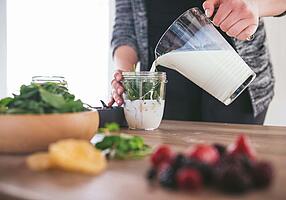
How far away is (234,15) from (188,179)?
1.93 ft

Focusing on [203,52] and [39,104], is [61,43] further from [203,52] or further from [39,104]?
[39,104]

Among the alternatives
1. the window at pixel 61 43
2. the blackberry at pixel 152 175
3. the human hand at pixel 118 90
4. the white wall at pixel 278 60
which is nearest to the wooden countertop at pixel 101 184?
the blackberry at pixel 152 175

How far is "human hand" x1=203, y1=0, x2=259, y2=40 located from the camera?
890 millimetres

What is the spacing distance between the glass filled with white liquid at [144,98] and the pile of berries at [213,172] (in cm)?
50

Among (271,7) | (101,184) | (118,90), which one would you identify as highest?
(271,7)

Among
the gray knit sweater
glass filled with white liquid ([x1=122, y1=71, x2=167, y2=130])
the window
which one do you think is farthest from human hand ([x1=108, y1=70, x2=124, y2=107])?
the window

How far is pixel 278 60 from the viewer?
1687 mm

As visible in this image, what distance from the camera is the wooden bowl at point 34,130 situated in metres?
0.56

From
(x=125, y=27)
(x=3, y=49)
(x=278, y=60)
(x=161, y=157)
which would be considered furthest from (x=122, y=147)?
(x=3, y=49)

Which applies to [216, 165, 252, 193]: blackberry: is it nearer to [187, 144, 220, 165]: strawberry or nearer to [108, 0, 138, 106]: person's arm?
[187, 144, 220, 165]: strawberry

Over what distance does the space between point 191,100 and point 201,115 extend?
0.18ft

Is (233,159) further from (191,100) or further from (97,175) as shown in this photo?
(191,100)

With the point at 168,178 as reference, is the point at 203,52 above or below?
above

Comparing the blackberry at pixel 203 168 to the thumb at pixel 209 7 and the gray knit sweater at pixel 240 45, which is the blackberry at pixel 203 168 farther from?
A: the gray knit sweater at pixel 240 45
